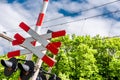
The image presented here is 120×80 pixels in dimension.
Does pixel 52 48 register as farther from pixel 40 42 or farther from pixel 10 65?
pixel 10 65

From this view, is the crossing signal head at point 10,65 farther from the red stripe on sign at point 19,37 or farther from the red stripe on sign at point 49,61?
the red stripe on sign at point 49,61

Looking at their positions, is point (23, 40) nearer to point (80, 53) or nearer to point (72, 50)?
point (80, 53)

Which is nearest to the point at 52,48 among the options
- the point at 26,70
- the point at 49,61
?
the point at 49,61

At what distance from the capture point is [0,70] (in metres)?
54.6

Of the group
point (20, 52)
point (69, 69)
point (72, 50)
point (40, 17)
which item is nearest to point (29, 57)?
point (20, 52)

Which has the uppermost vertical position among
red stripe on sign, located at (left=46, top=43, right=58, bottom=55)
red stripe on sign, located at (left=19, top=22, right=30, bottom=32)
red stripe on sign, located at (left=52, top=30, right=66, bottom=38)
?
red stripe on sign, located at (left=19, top=22, right=30, bottom=32)

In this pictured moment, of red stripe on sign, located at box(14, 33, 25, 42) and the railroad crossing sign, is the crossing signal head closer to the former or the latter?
the railroad crossing sign

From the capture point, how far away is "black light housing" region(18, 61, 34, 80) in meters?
7.19

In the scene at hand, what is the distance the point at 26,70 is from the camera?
7.18m

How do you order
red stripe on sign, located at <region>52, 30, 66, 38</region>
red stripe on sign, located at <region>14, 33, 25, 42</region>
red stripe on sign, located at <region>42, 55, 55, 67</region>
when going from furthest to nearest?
1. red stripe on sign, located at <region>14, 33, 25, 42</region>
2. red stripe on sign, located at <region>52, 30, 66, 38</region>
3. red stripe on sign, located at <region>42, 55, 55, 67</region>

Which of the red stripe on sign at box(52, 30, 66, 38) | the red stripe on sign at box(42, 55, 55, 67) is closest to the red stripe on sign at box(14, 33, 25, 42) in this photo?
the red stripe on sign at box(52, 30, 66, 38)

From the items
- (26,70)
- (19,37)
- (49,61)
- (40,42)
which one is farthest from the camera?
(19,37)

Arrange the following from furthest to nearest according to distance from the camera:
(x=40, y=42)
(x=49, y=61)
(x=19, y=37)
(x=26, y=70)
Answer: (x=19, y=37)
(x=26, y=70)
(x=40, y=42)
(x=49, y=61)

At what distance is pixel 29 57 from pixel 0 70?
47.9m
